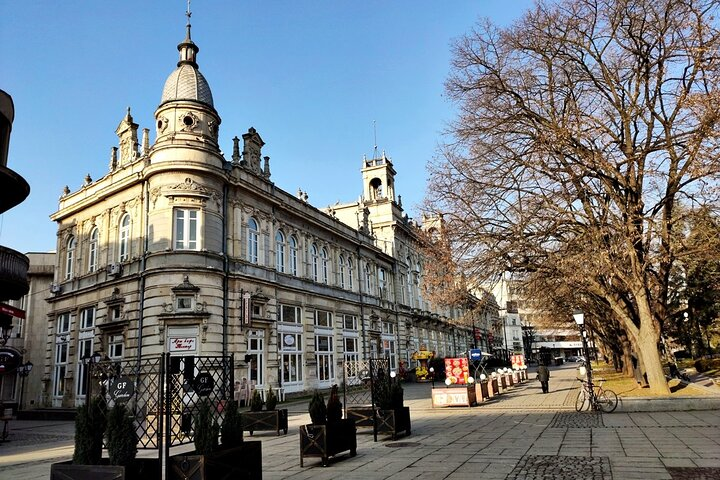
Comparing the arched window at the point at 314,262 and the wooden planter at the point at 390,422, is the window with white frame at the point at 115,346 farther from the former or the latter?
the wooden planter at the point at 390,422

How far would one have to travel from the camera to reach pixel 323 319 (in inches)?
1419

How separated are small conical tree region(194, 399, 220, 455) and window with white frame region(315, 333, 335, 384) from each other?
26.5m

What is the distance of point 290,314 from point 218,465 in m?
25.1

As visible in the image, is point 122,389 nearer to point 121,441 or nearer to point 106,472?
point 121,441

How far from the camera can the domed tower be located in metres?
26.5

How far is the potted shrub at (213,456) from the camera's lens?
6977 mm

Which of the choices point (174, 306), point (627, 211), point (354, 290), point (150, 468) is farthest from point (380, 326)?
point (150, 468)

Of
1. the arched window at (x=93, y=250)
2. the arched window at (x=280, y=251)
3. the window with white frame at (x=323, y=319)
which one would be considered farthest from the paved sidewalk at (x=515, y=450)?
the window with white frame at (x=323, y=319)

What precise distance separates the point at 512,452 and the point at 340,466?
369 centimetres

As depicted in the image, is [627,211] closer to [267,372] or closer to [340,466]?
[340,466]

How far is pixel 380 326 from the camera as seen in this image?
148 feet

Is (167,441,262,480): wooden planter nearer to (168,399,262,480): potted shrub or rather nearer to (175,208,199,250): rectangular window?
(168,399,262,480): potted shrub

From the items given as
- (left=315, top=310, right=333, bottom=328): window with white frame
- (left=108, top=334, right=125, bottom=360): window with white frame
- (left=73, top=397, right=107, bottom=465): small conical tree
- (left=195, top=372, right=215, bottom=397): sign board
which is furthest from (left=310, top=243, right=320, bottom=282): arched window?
(left=73, top=397, right=107, bottom=465): small conical tree

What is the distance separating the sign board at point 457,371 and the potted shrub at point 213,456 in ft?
56.3
